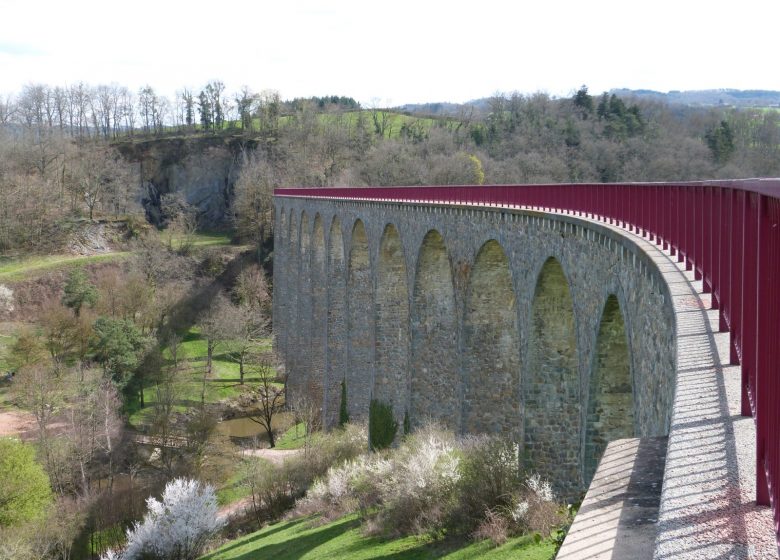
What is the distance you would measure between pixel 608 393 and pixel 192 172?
73.5m

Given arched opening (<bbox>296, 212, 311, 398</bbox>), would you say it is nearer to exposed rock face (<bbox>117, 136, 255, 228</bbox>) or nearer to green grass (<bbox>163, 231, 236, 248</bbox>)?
green grass (<bbox>163, 231, 236, 248</bbox>)

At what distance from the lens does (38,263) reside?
58406mm

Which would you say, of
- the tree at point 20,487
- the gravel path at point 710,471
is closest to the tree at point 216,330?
the tree at point 20,487

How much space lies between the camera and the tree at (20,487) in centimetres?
2672

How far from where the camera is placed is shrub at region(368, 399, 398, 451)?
26975mm

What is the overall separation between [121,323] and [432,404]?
2429cm

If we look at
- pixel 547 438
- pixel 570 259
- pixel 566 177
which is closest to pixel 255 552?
pixel 547 438

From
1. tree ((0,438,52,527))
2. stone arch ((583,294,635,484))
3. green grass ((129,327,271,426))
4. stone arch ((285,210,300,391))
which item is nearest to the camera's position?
stone arch ((583,294,635,484))

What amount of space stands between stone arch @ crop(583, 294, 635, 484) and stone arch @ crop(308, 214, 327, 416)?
26730mm

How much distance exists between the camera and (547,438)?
17.4 m

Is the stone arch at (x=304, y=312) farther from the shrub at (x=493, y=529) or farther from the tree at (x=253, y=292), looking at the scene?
the shrub at (x=493, y=529)

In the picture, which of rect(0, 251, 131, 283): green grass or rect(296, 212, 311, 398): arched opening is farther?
rect(0, 251, 131, 283): green grass

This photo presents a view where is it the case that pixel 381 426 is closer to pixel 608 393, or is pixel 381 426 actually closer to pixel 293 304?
pixel 608 393

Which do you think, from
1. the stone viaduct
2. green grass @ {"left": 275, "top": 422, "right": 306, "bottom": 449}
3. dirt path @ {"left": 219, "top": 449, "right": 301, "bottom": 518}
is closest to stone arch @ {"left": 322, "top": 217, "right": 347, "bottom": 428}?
the stone viaduct
